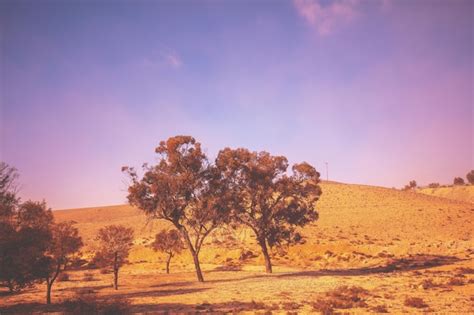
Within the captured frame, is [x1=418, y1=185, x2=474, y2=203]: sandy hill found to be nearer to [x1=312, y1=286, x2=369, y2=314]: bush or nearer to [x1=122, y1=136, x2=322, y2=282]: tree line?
[x1=122, y1=136, x2=322, y2=282]: tree line

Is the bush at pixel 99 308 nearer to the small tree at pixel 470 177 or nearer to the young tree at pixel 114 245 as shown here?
the young tree at pixel 114 245

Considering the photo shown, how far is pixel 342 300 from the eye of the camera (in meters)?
19.3

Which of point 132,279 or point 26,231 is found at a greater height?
point 26,231

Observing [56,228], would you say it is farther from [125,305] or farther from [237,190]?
[237,190]

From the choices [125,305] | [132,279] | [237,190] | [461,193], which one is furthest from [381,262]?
[461,193]

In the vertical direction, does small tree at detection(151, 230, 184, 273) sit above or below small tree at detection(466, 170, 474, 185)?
below

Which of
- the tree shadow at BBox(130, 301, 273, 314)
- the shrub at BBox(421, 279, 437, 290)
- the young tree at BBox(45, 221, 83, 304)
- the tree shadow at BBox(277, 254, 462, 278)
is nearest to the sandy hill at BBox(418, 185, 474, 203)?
the tree shadow at BBox(277, 254, 462, 278)

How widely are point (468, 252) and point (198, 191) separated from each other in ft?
110

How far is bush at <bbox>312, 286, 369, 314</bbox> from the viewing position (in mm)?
17734

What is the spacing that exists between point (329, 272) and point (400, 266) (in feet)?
24.9

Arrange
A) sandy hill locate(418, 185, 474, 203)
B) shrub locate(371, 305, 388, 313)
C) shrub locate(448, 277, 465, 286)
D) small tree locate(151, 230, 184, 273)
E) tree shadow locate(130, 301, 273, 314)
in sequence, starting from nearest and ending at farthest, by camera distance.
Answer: shrub locate(371, 305, 388, 313), tree shadow locate(130, 301, 273, 314), shrub locate(448, 277, 465, 286), small tree locate(151, 230, 184, 273), sandy hill locate(418, 185, 474, 203)

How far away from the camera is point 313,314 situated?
16891 millimetres

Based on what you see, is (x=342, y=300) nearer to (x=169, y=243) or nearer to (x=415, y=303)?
(x=415, y=303)

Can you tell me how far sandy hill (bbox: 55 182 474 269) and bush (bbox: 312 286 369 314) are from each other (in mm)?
13170
